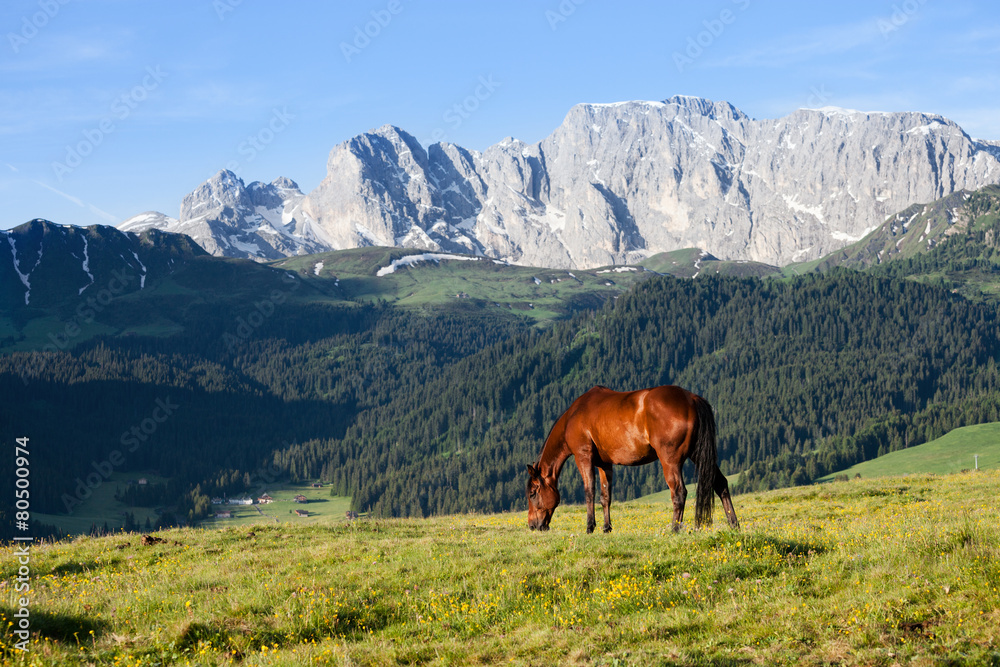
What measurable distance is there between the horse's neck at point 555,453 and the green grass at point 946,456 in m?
128

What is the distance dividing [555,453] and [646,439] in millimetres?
4530

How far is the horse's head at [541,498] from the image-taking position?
2519cm

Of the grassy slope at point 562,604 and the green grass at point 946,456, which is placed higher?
the grassy slope at point 562,604

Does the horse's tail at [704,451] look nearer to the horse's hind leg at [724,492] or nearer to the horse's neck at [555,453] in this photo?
the horse's hind leg at [724,492]

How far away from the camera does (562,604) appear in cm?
1435

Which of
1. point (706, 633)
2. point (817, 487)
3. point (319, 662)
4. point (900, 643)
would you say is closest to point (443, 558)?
point (319, 662)

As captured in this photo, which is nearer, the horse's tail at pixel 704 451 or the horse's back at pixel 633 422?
the horse's tail at pixel 704 451

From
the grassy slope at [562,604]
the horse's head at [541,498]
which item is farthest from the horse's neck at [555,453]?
the grassy slope at [562,604]

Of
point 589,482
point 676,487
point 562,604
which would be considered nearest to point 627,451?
point 589,482

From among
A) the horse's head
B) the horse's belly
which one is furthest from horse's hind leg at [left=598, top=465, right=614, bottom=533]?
the horse's head

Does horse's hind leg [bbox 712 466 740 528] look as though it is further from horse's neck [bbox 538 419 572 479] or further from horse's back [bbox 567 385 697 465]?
horse's neck [bbox 538 419 572 479]

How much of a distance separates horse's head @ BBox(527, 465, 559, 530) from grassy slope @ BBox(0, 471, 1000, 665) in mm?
4608

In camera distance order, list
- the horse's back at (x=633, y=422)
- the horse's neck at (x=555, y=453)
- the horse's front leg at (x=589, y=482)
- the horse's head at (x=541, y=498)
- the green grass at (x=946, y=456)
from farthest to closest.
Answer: the green grass at (x=946, y=456) → the horse's head at (x=541, y=498) → the horse's neck at (x=555, y=453) → the horse's front leg at (x=589, y=482) → the horse's back at (x=633, y=422)

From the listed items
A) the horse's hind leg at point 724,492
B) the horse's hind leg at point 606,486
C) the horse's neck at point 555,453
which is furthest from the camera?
the horse's neck at point 555,453
